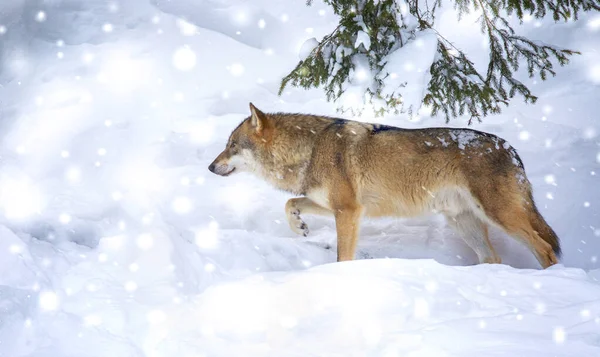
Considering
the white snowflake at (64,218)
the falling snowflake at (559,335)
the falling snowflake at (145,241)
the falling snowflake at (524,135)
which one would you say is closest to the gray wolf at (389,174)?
the white snowflake at (64,218)

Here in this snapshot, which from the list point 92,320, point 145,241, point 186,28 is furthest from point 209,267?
point 186,28

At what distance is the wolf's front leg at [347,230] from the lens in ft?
17.6

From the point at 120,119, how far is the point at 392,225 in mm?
4446

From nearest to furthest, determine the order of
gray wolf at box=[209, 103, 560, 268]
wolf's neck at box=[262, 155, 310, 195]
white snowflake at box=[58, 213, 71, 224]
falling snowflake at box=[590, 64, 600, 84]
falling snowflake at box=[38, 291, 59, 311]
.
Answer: falling snowflake at box=[38, 291, 59, 311] < gray wolf at box=[209, 103, 560, 268] < white snowflake at box=[58, 213, 71, 224] < wolf's neck at box=[262, 155, 310, 195] < falling snowflake at box=[590, 64, 600, 84]

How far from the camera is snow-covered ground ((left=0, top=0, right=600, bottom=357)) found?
9.87 ft

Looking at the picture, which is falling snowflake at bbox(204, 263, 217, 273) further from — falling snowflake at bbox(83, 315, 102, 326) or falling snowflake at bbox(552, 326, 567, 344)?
falling snowflake at bbox(552, 326, 567, 344)

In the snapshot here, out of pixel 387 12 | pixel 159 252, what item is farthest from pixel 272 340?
pixel 387 12

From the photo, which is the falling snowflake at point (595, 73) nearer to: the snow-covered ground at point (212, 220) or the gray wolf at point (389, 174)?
the snow-covered ground at point (212, 220)

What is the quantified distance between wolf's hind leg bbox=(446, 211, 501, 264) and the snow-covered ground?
0.33 meters

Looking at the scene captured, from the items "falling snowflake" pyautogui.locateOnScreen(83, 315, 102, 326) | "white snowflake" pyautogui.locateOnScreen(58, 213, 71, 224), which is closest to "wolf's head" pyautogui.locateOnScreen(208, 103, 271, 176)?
"white snowflake" pyautogui.locateOnScreen(58, 213, 71, 224)

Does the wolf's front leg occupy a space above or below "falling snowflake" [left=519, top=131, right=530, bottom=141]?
below

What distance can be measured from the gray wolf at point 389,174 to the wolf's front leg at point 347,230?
1cm

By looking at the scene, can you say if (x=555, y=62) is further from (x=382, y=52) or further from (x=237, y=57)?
(x=237, y=57)

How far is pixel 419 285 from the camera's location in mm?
3574
